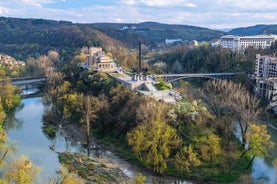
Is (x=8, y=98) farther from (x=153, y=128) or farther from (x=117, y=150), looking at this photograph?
(x=153, y=128)

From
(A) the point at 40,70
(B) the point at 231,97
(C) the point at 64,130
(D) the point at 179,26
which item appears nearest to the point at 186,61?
(A) the point at 40,70

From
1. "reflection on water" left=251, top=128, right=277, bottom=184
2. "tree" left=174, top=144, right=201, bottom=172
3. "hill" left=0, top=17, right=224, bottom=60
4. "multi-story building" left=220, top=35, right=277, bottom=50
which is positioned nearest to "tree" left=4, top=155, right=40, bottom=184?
"tree" left=174, top=144, right=201, bottom=172

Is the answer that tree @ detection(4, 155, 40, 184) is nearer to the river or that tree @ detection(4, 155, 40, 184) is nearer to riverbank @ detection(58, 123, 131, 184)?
the river

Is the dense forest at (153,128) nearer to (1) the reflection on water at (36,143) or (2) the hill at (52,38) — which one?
(1) the reflection on water at (36,143)

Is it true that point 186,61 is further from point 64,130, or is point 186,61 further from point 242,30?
point 242,30

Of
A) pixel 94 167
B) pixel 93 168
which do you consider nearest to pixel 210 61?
pixel 94 167
